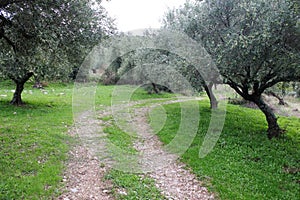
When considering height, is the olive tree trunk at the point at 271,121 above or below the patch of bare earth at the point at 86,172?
above

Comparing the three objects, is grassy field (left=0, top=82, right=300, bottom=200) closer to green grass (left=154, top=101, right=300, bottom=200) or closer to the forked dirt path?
green grass (left=154, top=101, right=300, bottom=200)

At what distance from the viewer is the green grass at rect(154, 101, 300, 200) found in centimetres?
855

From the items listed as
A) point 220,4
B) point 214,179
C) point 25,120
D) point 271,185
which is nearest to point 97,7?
point 220,4

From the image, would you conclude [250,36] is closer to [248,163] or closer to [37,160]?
[248,163]

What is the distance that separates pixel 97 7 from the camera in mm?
14234

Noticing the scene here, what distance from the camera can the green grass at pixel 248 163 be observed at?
336 inches

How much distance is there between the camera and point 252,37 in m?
11.0

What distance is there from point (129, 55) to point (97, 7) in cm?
2492

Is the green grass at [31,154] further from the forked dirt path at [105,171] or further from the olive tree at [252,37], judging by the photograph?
the olive tree at [252,37]

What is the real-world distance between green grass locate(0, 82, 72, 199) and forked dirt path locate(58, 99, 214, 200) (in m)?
0.55

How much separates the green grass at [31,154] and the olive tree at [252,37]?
9.30 meters

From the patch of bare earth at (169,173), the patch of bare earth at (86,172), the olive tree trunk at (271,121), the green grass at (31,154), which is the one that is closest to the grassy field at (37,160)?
the green grass at (31,154)

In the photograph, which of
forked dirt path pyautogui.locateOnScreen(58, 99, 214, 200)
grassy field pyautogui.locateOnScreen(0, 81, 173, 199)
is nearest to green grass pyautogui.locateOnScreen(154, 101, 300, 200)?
forked dirt path pyautogui.locateOnScreen(58, 99, 214, 200)

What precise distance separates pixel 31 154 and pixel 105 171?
3370 mm
